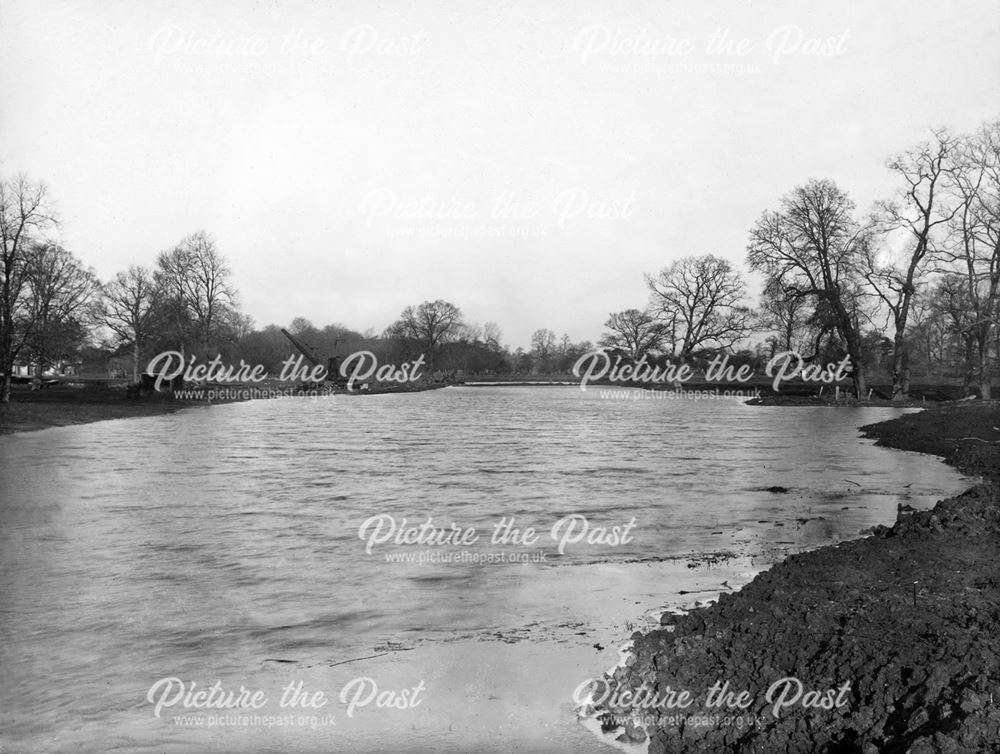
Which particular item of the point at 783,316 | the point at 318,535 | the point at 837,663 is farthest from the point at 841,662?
the point at 783,316

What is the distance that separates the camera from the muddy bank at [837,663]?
4230 millimetres

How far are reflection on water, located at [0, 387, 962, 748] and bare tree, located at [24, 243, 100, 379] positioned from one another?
16794 mm

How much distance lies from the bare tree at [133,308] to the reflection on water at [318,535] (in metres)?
49.8

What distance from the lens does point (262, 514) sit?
13.0 meters

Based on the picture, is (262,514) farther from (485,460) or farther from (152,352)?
(152,352)

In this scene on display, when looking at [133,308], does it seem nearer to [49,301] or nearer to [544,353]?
[49,301]

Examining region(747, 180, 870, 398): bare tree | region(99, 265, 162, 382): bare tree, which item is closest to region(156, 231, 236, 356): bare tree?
region(99, 265, 162, 382): bare tree

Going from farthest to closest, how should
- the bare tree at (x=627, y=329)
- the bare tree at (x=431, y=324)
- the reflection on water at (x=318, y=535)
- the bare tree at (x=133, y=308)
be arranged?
the bare tree at (x=431, y=324)
the bare tree at (x=627, y=329)
the bare tree at (x=133, y=308)
the reflection on water at (x=318, y=535)

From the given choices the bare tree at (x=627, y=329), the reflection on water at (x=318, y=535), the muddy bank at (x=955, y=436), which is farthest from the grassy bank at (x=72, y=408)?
the bare tree at (x=627, y=329)

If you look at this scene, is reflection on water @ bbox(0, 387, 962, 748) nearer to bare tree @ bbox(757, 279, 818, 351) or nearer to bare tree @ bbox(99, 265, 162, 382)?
bare tree @ bbox(757, 279, 818, 351)

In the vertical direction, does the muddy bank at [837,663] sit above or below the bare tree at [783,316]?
below

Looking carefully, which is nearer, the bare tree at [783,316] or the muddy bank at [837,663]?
the muddy bank at [837,663]

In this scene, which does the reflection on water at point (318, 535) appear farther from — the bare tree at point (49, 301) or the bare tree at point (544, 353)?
the bare tree at point (544, 353)

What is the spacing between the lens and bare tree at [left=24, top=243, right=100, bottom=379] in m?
39.7
